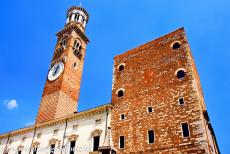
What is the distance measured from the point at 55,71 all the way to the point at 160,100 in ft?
62.1

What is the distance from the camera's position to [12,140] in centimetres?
2844

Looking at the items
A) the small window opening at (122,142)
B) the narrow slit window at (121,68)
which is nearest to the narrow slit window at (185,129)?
the small window opening at (122,142)

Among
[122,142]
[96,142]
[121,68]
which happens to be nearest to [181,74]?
[121,68]

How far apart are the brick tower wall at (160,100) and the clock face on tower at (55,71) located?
11.3 metres

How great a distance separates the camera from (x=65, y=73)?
1273 inches

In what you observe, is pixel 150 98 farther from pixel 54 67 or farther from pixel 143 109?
pixel 54 67

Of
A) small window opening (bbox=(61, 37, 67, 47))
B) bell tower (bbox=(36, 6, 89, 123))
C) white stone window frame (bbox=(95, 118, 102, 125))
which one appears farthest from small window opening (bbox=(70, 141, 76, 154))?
small window opening (bbox=(61, 37, 67, 47))

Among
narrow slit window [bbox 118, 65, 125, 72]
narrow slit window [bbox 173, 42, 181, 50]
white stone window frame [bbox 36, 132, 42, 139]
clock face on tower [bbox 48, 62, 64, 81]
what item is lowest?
white stone window frame [bbox 36, 132, 42, 139]

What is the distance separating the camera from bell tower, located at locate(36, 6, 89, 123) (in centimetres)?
3038

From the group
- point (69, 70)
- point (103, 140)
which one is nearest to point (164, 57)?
point (103, 140)

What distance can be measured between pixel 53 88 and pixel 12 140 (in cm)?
803

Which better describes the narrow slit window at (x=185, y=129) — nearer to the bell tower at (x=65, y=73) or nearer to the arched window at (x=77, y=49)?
the bell tower at (x=65, y=73)

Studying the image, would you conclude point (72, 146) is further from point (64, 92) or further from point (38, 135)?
point (64, 92)

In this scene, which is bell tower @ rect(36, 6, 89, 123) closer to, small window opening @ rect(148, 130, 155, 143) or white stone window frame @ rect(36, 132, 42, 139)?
white stone window frame @ rect(36, 132, 42, 139)
